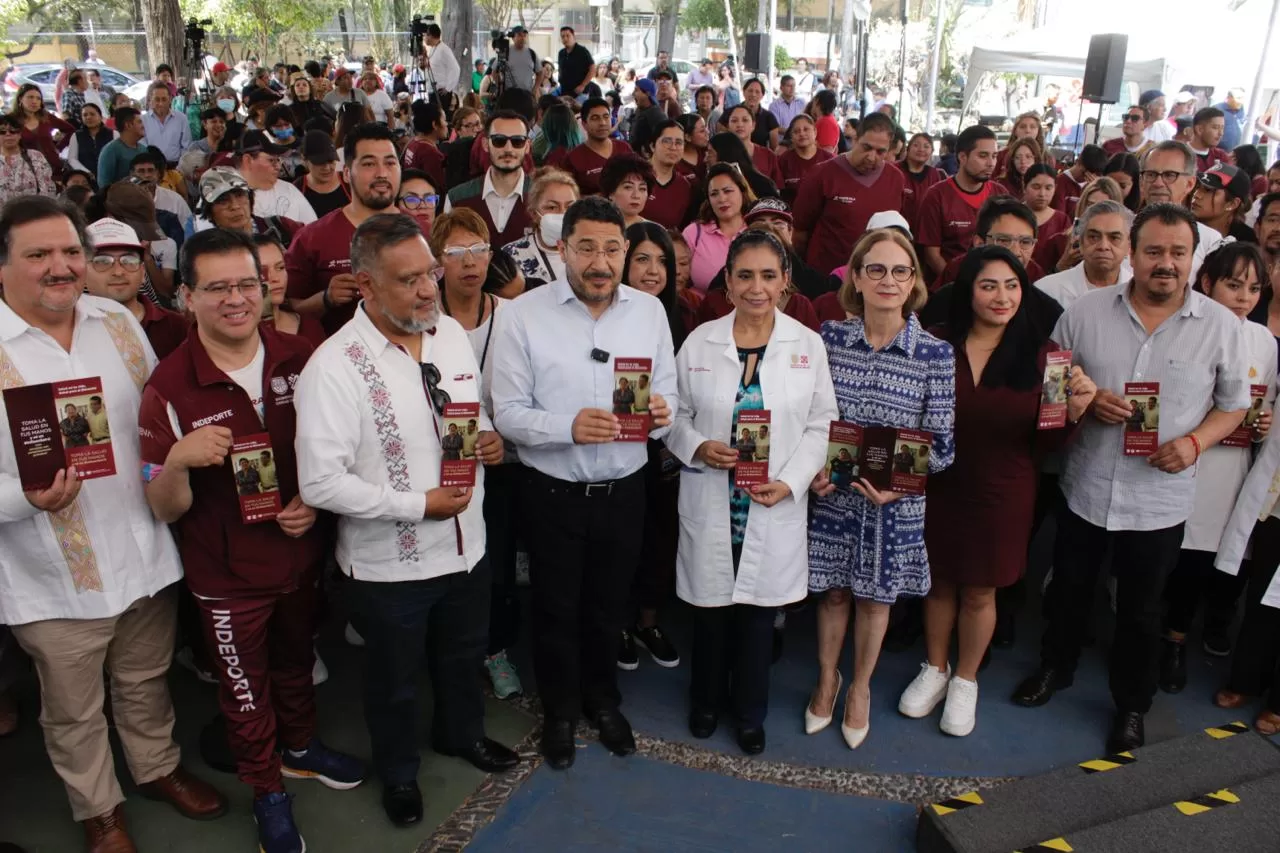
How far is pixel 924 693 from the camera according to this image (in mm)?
3918

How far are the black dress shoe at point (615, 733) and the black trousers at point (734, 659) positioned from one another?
11.8 inches

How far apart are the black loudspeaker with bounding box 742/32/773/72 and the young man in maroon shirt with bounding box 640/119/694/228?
1330 centimetres

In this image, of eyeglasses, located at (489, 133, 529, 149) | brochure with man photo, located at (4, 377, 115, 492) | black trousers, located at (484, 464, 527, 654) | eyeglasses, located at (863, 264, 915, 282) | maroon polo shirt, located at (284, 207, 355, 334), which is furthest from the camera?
eyeglasses, located at (489, 133, 529, 149)

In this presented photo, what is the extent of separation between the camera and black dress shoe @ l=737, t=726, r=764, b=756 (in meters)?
3.65

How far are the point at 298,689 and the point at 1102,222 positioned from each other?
12.8ft

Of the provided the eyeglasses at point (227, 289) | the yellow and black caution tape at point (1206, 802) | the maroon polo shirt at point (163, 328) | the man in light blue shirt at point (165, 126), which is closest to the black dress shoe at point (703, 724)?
the yellow and black caution tape at point (1206, 802)

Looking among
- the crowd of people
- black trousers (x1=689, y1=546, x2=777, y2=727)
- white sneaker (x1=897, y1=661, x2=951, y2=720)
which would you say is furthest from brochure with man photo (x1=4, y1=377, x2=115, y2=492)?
white sneaker (x1=897, y1=661, x2=951, y2=720)

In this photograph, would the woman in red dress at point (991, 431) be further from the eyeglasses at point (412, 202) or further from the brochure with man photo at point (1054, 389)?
the eyeglasses at point (412, 202)

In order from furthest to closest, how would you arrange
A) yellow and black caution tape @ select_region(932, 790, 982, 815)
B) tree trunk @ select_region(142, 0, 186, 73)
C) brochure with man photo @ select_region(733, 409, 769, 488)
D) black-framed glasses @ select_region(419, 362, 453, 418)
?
tree trunk @ select_region(142, 0, 186, 73)
brochure with man photo @ select_region(733, 409, 769, 488)
yellow and black caution tape @ select_region(932, 790, 982, 815)
black-framed glasses @ select_region(419, 362, 453, 418)

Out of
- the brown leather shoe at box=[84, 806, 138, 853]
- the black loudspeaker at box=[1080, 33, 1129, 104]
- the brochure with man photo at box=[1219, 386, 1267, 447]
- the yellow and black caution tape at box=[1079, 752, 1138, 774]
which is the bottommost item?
the brown leather shoe at box=[84, 806, 138, 853]

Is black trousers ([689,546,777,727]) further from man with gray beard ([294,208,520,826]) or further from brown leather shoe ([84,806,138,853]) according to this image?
brown leather shoe ([84,806,138,853])

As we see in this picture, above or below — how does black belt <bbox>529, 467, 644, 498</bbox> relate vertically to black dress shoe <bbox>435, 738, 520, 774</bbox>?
above

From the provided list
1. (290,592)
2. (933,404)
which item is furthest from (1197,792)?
(290,592)

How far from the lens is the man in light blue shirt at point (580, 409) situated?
3.24 m
